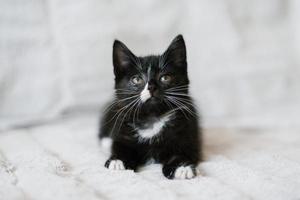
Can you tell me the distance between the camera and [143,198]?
124 cm

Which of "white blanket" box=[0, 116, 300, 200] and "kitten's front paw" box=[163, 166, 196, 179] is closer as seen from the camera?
"white blanket" box=[0, 116, 300, 200]

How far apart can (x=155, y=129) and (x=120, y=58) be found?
31 centimetres

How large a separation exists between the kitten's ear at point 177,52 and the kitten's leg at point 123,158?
37 cm

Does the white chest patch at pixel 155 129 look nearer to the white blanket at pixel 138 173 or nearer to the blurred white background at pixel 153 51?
the white blanket at pixel 138 173

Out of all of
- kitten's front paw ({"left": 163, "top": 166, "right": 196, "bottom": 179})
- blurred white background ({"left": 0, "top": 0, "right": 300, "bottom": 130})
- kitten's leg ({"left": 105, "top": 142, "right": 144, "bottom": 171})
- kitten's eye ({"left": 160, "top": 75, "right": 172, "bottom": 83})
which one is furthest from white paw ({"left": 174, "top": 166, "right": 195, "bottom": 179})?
blurred white background ({"left": 0, "top": 0, "right": 300, "bottom": 130})

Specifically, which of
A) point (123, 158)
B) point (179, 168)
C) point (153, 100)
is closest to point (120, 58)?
point (153, 100)

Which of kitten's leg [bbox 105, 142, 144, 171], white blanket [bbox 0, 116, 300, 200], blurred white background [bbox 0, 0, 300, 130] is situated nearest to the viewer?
white blanket [bbox 0, 116, 300, 200]

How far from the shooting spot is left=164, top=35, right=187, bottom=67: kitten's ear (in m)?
1.62

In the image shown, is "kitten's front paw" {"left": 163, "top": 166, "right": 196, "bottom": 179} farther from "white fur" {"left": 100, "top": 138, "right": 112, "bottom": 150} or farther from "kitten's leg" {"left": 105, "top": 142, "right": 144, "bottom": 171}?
"white fur" {"left": 100, "top": 138, "right": 112, "bottom": 150}

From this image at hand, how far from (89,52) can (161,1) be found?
1.59 ft

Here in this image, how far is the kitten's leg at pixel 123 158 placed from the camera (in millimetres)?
1495

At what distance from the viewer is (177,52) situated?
1.63m

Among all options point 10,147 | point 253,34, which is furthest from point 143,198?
point 253,34

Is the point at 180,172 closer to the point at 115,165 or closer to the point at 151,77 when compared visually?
the point at 115,165
